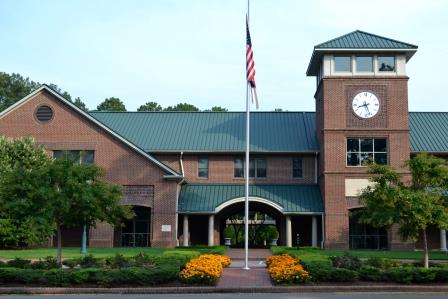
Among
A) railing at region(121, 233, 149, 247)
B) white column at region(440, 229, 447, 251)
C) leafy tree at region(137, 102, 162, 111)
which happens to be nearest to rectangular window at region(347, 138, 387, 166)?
white column at region(440, 229, 447, 251)

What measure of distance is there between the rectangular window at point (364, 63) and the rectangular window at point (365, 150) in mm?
4284

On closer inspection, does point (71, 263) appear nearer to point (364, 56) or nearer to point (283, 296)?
point (283, 296)

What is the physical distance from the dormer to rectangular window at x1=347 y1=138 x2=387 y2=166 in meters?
4.02

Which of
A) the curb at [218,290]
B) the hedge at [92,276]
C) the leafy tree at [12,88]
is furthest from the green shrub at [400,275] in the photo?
the leafy tree at [12,88]

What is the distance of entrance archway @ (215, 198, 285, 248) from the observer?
37.4 meters

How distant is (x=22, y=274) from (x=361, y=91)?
2470 cm

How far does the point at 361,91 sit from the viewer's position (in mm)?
36906

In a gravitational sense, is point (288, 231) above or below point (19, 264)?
above

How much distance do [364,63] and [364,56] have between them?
0.43 m

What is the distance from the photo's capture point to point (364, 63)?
3706 cm

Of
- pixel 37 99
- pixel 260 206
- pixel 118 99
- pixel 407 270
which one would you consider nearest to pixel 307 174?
pixel 260 206

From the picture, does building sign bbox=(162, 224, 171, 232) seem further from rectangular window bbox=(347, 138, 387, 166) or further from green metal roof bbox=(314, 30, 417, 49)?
green metal roof bbox=(314, 30, 417, 49)

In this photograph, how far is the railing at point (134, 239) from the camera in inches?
1515

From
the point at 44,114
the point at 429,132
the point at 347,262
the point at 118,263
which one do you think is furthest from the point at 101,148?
the point at 347,262
